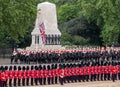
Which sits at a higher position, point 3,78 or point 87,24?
point 87,24

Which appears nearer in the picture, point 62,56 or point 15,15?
point 15,15

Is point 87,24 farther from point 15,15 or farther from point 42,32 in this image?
point 15,15

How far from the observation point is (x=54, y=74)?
2447 centimetres

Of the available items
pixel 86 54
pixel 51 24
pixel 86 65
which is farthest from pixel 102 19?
pixel 86 65

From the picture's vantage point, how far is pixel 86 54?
1583 inches

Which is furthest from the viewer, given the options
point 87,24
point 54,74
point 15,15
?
point 87,24

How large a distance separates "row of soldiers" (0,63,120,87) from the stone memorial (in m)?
21.5

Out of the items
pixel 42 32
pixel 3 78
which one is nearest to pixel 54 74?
pixel 3 78

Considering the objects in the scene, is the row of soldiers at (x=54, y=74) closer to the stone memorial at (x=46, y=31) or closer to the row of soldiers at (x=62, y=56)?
the row of soldiers at (x=62, y=56)

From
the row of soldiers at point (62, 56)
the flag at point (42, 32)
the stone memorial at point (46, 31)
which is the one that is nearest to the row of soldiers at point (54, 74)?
the row of soldiers at point (62, 56)

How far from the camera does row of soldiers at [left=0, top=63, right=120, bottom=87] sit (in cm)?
2322

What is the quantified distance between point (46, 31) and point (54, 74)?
2474 cm

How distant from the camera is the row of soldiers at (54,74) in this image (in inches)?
914

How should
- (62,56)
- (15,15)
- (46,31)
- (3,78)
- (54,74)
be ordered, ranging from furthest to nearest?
1. (46,31)
2. (62,56)
3. (15,15)
4. (54,74)
5. (3,78)
